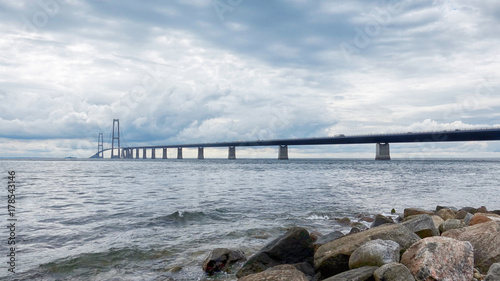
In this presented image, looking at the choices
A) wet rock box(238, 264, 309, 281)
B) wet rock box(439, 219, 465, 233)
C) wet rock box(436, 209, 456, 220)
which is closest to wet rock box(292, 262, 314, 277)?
wet rock box(238, 264, 309, 281)

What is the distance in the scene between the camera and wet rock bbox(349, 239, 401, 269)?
21.5ft

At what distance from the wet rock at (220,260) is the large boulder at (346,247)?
93.9 inches

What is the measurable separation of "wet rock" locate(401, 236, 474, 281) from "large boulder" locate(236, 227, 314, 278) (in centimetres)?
255

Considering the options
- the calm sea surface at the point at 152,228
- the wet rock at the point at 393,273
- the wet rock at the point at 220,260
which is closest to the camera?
the wet rock at the point at 393,273

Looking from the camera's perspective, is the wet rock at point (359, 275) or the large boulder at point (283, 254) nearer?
the wet rock at point (359, 275)

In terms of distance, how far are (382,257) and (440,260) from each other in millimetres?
983

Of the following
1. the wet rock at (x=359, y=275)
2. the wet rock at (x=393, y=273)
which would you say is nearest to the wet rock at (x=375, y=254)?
the wet rock at (x=359, y=275)

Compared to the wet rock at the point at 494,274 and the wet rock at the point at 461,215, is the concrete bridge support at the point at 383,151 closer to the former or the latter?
the wet rock at the point at 461,215

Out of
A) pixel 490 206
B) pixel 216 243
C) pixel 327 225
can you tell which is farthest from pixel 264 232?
pixel 490 206

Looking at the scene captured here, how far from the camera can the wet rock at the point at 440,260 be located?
19.8 feet

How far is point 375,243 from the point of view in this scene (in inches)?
272

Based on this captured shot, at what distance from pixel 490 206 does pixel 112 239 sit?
2144 cm

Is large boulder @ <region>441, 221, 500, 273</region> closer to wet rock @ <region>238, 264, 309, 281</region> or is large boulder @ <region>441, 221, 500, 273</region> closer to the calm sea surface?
wet rock @ <region>238, 264, 309, 281</region>

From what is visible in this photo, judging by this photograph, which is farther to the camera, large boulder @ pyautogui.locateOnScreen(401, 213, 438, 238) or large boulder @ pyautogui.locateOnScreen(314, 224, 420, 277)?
large boulder @ pyautogui.locateOnScreen(401, 213, 438, 238)
